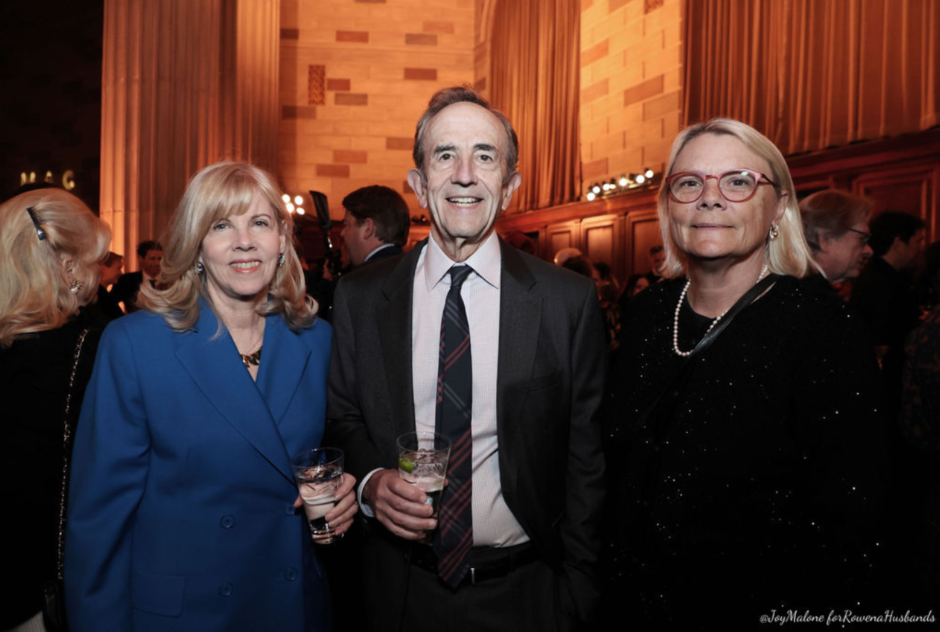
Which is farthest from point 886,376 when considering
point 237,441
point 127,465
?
point 127,465

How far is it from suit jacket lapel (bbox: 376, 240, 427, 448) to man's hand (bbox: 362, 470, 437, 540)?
180mm

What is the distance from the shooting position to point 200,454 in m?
1.62

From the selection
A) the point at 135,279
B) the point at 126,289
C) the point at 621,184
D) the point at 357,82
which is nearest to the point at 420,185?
the point at 126,289

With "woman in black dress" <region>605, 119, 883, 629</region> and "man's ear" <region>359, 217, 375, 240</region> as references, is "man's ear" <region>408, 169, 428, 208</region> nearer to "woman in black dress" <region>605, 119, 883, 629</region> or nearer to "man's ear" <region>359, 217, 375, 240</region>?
"woman in black dress" <region>605, 119, 883, 629</region>

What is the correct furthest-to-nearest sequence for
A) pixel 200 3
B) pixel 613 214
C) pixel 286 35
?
pixel 286 35 → pixel 613 214 → pixel 200 3

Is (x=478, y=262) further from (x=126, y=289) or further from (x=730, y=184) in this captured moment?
(x=126, y=289)

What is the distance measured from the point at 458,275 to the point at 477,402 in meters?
0.34

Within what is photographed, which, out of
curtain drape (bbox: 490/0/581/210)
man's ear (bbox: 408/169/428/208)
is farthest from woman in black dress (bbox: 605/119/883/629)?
curtain drape (bbox: 490/0/581/210)

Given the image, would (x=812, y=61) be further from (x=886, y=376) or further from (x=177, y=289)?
(x=177, y=289)

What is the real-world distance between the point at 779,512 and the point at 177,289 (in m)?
1.64

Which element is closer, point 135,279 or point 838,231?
point 838,231

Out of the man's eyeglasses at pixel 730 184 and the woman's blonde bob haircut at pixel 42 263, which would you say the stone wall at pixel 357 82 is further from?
the man's eyeglasses at pixel 730 184

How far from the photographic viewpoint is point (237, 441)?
1646 millimetres

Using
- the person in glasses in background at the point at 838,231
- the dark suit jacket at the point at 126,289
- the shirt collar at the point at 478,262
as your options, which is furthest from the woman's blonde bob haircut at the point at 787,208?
the dark suit jacket at the point at 126,289
